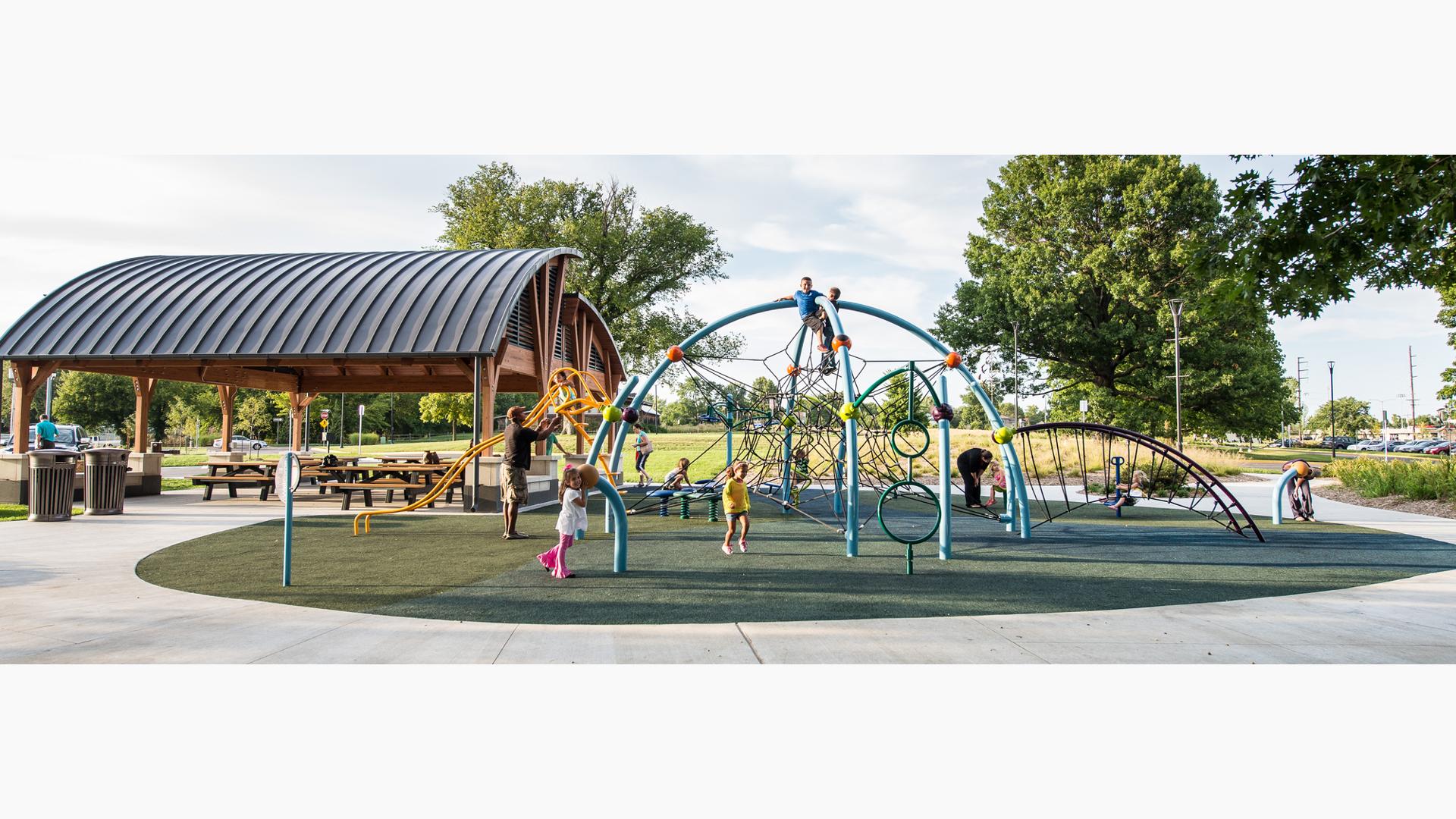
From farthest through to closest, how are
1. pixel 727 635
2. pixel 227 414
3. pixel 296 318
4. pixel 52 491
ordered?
1. pixel 227 414
2. pixel 296 318
3. pixel 52 491
4. pixel 727 635

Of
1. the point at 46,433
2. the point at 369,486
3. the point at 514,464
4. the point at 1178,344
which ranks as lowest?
the point at 369,486

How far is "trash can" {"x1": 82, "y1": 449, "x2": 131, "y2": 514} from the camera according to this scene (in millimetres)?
13969

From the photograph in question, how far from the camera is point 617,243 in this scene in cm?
3872

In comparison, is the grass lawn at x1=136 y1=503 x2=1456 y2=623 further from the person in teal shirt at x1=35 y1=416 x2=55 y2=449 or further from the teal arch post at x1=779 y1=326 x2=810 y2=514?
the person in teal shirt at x1=35 y1=416 x2=55 y2=449

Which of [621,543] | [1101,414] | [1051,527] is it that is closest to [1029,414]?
[1101,414]

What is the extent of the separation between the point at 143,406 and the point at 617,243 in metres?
22.8

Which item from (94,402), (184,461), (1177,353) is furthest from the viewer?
(94,402)

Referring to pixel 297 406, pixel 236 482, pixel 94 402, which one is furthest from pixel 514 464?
pixel 94 402

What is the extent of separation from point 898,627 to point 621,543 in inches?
140

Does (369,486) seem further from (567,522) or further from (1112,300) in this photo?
(1112,300)

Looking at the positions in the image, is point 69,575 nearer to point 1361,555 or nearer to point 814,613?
point 814,613

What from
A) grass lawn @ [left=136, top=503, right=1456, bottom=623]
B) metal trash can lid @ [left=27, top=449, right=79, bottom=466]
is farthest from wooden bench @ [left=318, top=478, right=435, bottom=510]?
metal trash can lid @ [left=27, top=449, right=79, bottom=466]

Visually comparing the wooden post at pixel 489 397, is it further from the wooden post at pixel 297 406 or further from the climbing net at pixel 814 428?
the wooden post at pixel 297 406

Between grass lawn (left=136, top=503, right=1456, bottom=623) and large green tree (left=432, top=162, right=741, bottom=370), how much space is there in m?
27.1
